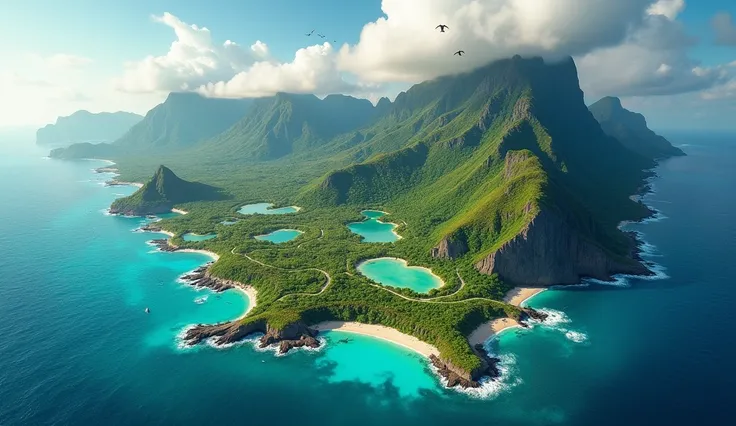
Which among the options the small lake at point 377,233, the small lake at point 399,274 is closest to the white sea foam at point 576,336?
the small lake at point 399,274

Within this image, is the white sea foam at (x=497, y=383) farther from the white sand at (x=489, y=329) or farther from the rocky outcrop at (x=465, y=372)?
the white sand at (x=489, y=329)

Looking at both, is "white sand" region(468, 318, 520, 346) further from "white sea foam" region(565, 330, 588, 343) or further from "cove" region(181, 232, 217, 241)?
"cove" region(181, 232, 217, 241)

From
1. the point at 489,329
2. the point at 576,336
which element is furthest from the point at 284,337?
the point at 576,336

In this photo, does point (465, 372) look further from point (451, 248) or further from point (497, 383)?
point (451, 248)

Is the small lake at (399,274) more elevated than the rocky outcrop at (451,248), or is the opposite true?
the rocky outcrop at (451,248)

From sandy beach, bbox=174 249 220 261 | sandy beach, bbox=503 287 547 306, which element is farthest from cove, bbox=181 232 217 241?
sandy beach, bbox=503 287 547 306

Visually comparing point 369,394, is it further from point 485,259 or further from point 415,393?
point 485,259
